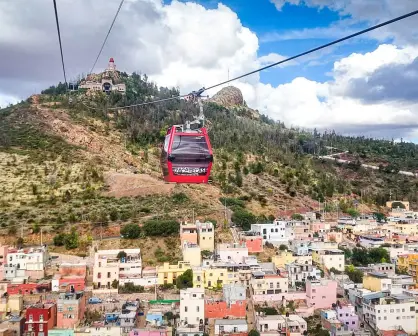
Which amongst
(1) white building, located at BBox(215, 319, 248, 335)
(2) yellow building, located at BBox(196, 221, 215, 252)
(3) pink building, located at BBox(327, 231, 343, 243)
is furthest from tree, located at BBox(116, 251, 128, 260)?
(3) pink building, located at BBox(327, 231, 343, 243)

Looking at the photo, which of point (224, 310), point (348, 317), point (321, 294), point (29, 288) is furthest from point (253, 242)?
point (29, 288)

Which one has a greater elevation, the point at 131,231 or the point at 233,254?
the point at 131,231

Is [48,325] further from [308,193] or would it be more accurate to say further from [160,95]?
[160,95]

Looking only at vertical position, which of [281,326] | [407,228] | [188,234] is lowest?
[281,326]

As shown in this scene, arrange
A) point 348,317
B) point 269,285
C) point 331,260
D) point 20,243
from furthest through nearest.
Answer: point 20,243, point 331,260, point 269,285, point 348,317

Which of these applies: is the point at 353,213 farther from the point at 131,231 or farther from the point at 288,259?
the point at 131,231

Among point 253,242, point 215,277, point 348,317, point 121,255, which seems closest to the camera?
point 348,317

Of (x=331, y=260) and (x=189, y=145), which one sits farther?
(x=331, y=260)

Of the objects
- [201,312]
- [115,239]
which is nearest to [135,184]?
[115,239]
